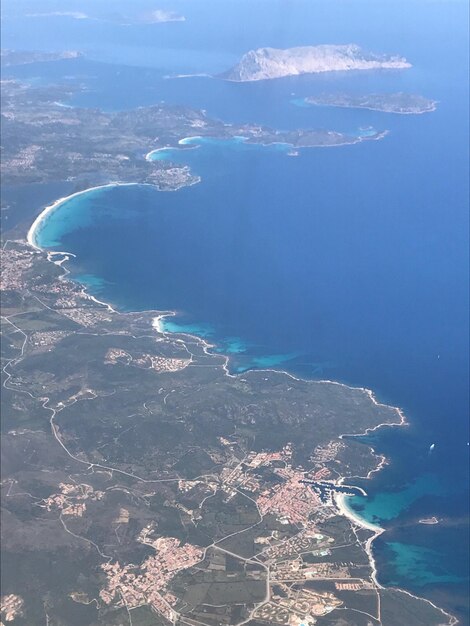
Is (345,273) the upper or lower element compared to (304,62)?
lower

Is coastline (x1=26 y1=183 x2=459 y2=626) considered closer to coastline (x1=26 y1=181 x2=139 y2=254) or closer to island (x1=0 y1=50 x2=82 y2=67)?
coastline (x1=26 y1=181 x2=139 y2=254)

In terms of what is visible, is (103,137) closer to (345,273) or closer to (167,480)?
(345,273)

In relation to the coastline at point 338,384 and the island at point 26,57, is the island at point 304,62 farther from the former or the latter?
the coastline at point 338,384

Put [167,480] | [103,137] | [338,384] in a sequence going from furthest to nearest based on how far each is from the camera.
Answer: [103,137]
[338,384]
[167,480]

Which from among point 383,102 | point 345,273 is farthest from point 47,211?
point 383,102

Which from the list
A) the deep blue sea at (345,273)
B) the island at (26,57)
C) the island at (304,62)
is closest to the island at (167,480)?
the deep blue sea at (345,273)

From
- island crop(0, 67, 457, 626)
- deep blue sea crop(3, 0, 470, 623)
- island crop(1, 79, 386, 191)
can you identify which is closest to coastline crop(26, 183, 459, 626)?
island crop(0, 67, 457, 626)
